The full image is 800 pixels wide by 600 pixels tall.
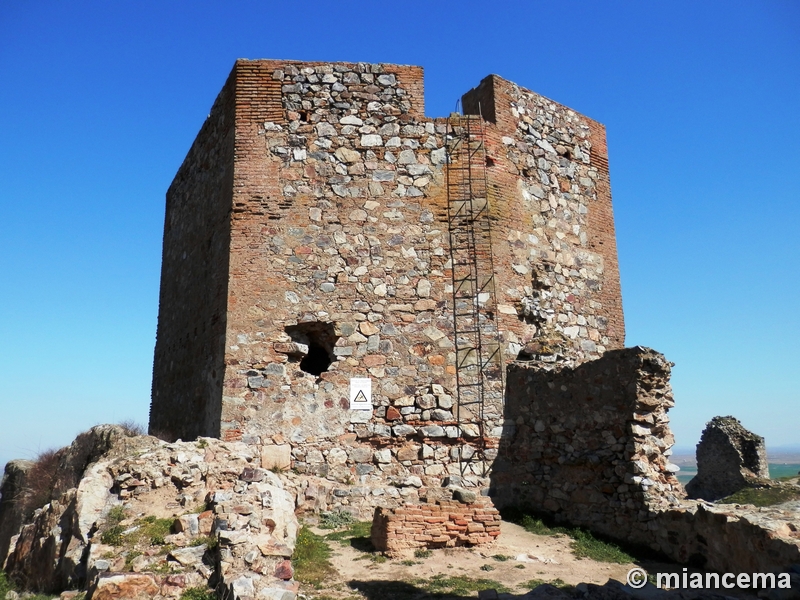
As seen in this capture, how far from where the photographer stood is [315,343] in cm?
1011

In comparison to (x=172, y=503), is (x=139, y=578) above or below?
below

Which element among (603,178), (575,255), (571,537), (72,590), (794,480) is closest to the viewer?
(72,590)

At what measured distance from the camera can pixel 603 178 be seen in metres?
12.1

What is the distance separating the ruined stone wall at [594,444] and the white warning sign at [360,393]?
2.08 metres

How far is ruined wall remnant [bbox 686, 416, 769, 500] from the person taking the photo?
16.4 m

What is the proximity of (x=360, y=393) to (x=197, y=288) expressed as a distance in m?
Result: 3.73

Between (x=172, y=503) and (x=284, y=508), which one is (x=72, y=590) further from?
(x=284, y=508)

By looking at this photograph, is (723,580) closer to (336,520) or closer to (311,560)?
(311,560)

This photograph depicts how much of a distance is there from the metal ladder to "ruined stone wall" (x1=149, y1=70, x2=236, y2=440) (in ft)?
11.5

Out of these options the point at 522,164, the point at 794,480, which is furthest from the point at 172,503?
the point at 794,480

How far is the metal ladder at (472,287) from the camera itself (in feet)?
31.8

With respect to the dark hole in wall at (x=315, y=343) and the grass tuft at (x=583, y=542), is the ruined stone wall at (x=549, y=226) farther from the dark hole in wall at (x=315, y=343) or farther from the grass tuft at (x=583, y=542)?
the dark hole in wall at (x=315, y=343)

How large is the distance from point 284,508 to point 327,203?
187 inches

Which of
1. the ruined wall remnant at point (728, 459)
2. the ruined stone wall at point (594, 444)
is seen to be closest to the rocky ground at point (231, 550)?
the ruined stone wall at point (594, 444)
